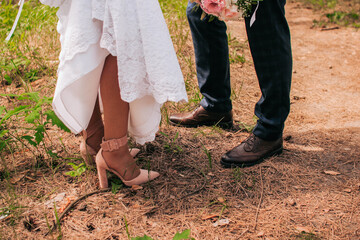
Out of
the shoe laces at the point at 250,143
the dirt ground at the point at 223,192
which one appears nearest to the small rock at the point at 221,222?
the dirt ground at the point at 223,192

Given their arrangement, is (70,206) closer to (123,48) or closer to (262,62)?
(123,48)

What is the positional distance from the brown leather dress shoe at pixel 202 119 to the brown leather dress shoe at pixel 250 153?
0.39 m

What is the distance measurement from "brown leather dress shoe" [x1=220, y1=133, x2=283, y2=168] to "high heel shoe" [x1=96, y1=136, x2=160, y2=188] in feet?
1.54

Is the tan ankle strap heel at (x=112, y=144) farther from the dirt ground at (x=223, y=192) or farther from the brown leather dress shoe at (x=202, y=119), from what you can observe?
the brown leather dress shoe at (x=202, y=119)

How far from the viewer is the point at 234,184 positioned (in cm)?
189

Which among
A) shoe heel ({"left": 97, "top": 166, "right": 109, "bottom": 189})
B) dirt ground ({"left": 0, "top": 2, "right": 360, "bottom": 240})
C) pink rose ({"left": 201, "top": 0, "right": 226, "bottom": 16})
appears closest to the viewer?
dirt ground ({"left": 0, "top": 2, "right": 360, "bottom": 240})

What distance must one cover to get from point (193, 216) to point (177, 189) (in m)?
0.23

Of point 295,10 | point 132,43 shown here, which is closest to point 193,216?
point 132,43

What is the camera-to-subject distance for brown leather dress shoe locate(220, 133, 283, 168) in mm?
2051

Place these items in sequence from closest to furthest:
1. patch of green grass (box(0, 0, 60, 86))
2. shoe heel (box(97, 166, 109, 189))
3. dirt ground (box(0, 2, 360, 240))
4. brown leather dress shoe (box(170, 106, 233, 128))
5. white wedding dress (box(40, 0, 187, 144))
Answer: white wedding dress (box(40, 0, 187, 144)) < dirt ground (box(0, 2, 360, 240)) < shoe heel (box(97, 166, 109, 189)) < brown leather dress shoe (box(170, 106, 233, 128)) < patch of green grass (box(0, 0, 60, 86))

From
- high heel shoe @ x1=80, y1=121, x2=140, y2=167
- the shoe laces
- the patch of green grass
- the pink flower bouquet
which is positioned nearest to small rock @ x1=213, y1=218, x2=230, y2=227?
the shoe laces

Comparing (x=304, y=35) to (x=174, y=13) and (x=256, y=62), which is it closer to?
(x=174, y=13)

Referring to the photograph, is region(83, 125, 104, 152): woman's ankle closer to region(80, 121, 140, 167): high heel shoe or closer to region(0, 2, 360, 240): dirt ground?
region(80, 121, 140, 167): high heel shoe

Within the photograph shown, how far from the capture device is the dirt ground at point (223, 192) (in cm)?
157
